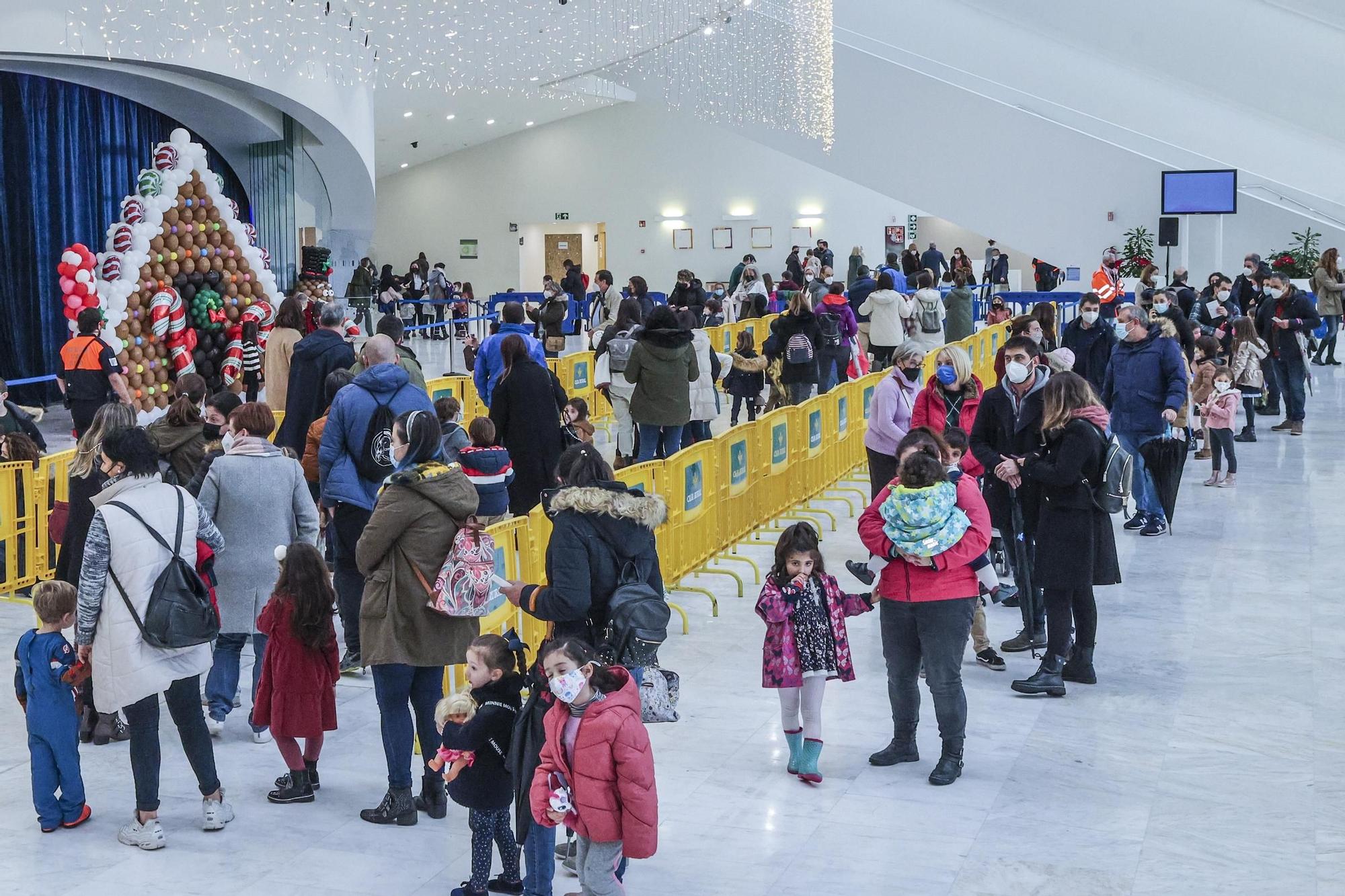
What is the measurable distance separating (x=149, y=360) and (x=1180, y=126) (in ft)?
75.7

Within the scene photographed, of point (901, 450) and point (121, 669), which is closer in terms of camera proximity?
point (121, 669)

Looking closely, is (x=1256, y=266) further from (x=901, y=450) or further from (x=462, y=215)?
(x=462, y=215)

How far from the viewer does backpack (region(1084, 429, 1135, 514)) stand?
6.41 m

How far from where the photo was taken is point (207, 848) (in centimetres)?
503

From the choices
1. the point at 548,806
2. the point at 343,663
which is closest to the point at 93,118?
the point at 343,663

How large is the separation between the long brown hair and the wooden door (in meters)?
32.3

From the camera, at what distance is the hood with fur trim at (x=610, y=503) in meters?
4.76

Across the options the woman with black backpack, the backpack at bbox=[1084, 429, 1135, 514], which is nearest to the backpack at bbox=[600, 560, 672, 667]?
the woman with black backpack

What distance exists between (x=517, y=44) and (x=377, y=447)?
15.4 m

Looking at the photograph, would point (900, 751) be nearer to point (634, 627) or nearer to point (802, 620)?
point (802, 620)

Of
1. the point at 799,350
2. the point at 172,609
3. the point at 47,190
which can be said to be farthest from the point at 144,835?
the point at 47,190

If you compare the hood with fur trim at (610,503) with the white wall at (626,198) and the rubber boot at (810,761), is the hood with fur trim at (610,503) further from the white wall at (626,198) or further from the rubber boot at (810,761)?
the white wall at (626,198)

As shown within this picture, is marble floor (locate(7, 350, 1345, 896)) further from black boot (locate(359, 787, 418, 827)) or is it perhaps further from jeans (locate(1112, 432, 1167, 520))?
jeans (locate(1112, 432, 1167, 520))

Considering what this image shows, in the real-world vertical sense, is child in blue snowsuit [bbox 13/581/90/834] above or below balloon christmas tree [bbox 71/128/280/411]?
below
